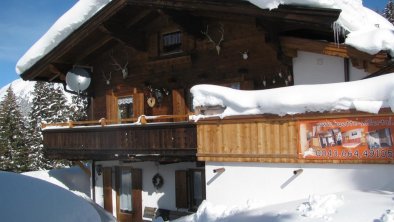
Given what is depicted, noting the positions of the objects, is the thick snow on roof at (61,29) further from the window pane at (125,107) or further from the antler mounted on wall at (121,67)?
the window pane at (125,107)

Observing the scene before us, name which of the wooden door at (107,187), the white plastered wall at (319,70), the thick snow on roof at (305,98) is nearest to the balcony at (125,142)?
the thick snow on roof at (305,98)

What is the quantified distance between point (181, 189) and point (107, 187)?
404 centimetres

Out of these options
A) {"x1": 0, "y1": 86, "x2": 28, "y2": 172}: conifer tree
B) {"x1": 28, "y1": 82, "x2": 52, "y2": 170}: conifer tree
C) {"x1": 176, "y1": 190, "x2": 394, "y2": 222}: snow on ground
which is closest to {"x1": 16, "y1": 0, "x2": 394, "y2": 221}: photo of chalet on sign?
{"x1": 176, "y1": 190, "x2": 394, "y2": 222}: snow on ground

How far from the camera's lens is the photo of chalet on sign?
7.80 meters

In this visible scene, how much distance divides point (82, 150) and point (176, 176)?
3.32 metres

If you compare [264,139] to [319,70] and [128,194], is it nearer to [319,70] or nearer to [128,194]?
[319,70]

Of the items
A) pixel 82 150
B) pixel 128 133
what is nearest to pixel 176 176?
pixel 128 133

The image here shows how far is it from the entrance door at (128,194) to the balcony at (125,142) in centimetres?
180

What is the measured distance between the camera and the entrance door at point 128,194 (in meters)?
14.3

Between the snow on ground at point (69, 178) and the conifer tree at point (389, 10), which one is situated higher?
the conifer tree at point (389, 10)

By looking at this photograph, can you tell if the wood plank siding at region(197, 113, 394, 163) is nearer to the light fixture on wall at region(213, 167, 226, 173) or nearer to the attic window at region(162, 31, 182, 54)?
the light fixture on wall at region(213, 167, 226, 173)

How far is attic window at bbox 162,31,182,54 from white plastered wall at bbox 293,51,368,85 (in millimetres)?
4444

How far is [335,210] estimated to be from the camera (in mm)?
6152

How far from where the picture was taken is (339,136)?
305 inches
